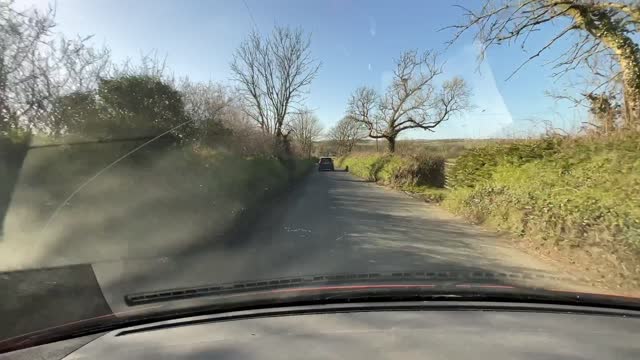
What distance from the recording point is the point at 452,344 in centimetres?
257

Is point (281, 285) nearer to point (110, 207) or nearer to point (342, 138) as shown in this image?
point (110, 207)

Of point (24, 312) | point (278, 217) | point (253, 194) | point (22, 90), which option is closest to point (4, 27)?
point (22, 90)

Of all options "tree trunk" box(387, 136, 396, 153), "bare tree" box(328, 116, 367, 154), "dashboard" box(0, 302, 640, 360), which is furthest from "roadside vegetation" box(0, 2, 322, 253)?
"bare tree" box(328, 116, 367, 154)

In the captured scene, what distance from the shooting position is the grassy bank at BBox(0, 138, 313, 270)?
21.5 ft

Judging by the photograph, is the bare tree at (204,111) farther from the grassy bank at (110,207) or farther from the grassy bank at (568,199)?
the grassy bank at (568,199)

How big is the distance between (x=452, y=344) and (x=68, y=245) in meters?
5.82

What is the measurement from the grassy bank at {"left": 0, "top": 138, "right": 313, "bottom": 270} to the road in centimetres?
30

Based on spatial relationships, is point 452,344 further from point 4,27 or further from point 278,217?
point 278,217

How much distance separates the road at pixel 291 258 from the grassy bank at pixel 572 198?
1.76 ft

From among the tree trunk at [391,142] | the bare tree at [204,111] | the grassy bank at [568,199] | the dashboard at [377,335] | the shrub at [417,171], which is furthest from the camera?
the tree trunk at [391,142]

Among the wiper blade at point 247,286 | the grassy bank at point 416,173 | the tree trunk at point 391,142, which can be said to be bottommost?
the grassy bank at point 416,173

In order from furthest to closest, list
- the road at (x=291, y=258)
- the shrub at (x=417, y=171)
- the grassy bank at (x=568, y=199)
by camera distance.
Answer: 1. the shrub at (x=417, y=171)
2. the grassy bank at (x=568, y=199)
3. the road at (x=291, y=258)

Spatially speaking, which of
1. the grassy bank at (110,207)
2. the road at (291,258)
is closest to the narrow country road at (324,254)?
the road at (291,258)

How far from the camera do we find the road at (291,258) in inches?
233
